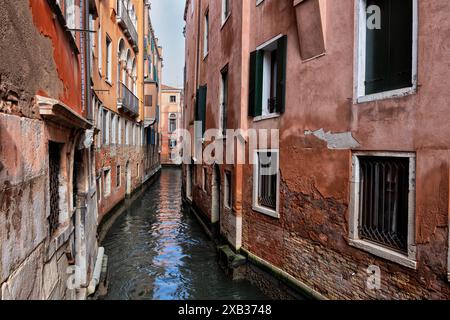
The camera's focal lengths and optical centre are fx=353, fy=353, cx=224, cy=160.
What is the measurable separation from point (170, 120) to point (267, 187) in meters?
39.3

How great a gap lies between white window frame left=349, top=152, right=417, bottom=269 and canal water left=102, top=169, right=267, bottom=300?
2.70 metres

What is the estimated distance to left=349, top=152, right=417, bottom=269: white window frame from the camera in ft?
12.4

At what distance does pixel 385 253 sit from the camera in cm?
409

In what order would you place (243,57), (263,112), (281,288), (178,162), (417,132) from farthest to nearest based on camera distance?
(178,162), (243,57), (263,112), (281,288), (417,132)

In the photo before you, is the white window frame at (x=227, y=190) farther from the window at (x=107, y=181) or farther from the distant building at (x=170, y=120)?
the distant building at (x=170, y=120)

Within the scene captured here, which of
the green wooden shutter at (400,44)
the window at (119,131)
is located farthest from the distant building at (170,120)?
the green wooden shutter at (400,44)

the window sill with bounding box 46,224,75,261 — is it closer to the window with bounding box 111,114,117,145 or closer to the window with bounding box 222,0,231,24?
the window with bounding box 222,0,231,24

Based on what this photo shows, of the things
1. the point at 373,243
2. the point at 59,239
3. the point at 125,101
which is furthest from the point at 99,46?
the point at 373,243

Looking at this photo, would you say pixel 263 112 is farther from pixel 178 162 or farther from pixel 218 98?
pixel 178 162

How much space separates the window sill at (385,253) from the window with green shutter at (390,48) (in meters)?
1.89

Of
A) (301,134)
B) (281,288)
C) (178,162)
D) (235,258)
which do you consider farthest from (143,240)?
(178,162)
